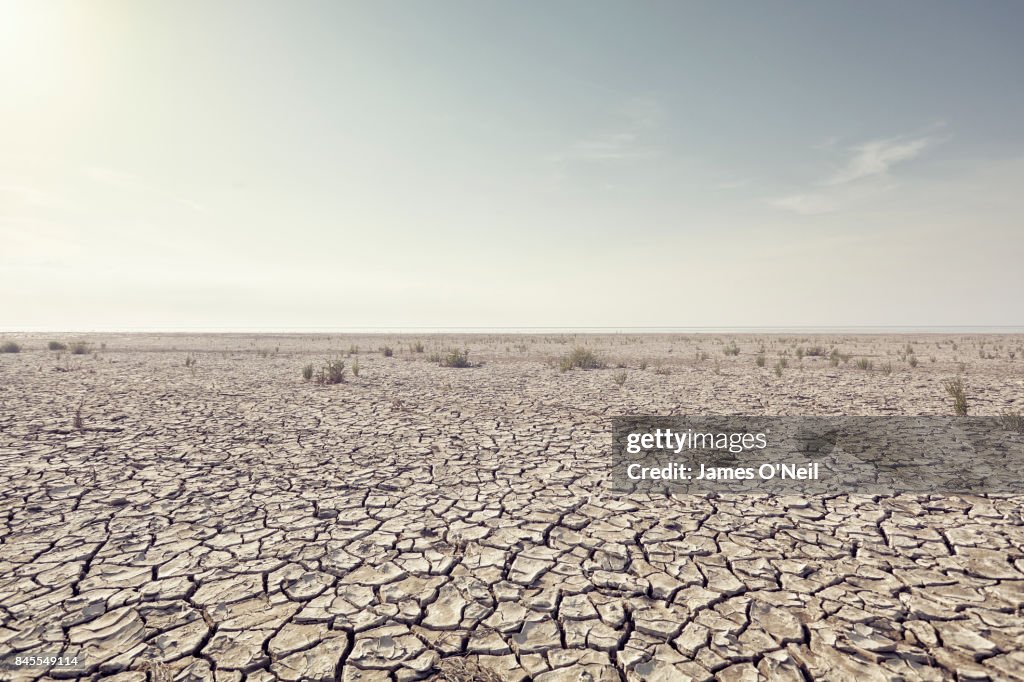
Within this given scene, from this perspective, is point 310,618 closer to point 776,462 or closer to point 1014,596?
point 1014,596

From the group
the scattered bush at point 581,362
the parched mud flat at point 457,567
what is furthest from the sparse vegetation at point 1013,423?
the scattered bush at point 581,362

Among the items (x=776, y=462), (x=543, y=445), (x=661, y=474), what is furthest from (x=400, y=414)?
(x=776, y=462)

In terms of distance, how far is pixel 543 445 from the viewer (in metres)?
6.35

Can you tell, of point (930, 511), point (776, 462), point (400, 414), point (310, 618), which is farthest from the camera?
point (400, 414)

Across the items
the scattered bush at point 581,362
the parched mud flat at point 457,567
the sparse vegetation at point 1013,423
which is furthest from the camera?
the scattered bush at point 581,362

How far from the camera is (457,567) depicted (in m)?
3.27

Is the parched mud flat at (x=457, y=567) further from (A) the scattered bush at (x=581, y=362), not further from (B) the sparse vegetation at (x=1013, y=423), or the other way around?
(A) the scattered bush at (x=581, y=362)

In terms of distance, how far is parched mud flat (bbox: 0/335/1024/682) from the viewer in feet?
7.91

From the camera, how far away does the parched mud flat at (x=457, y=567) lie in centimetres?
241

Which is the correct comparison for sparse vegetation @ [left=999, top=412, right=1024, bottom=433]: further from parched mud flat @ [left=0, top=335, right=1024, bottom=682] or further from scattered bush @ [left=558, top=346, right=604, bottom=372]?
scattered bush @ [left=558, top=346, right=604, bottom=372]

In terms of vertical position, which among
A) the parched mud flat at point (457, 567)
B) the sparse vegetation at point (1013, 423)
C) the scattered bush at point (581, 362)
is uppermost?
the scattered bush at point (581, 362)

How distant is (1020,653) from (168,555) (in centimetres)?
478

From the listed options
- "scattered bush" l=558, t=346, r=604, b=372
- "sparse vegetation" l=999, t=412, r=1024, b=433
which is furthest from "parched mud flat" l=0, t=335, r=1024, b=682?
"scattered bush" l=558, t=346, r=604, b=372

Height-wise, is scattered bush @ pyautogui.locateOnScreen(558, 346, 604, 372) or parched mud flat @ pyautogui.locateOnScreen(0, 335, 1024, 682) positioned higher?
scattered bush @ pyautogui.locateOnScreen(558, 346, 604, 372)
